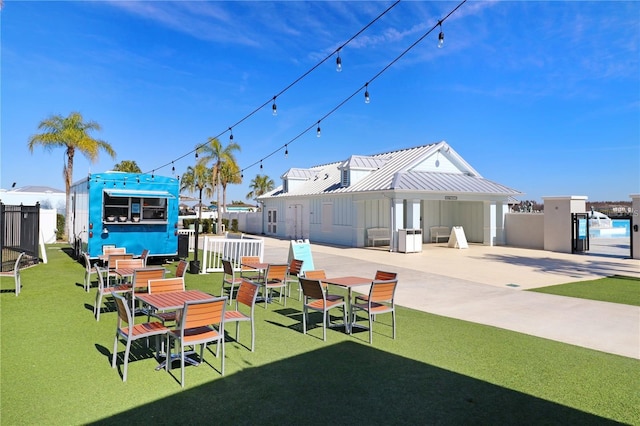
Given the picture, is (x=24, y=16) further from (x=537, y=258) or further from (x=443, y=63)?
(x=537, y=258)

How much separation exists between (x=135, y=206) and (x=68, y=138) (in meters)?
13.5

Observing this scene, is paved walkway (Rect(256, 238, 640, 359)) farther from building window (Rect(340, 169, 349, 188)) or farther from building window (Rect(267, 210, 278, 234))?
building window (Rect(267, 210, 278, 234))

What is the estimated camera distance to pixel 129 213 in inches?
488

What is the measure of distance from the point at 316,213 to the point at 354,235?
14.5 feet

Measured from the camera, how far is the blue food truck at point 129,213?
11875 millimetres

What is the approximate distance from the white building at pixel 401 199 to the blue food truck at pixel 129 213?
9.92m

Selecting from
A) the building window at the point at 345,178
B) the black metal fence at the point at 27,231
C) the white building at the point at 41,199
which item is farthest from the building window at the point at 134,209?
the white building at the point at 41,199

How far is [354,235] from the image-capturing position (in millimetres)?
21672


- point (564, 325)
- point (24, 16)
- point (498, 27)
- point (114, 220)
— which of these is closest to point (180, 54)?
point (24, 16)

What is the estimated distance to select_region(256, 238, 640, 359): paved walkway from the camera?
6.28m

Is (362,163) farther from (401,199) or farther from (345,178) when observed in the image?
(401,199)

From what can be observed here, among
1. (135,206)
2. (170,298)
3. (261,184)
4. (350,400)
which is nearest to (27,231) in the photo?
(135,206)

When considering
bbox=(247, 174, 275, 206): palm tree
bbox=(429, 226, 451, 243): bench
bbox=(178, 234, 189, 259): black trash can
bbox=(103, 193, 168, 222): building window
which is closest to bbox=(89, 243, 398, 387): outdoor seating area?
bbox=(103, 193, 168, 222): building window

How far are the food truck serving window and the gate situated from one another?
55.9 feet
